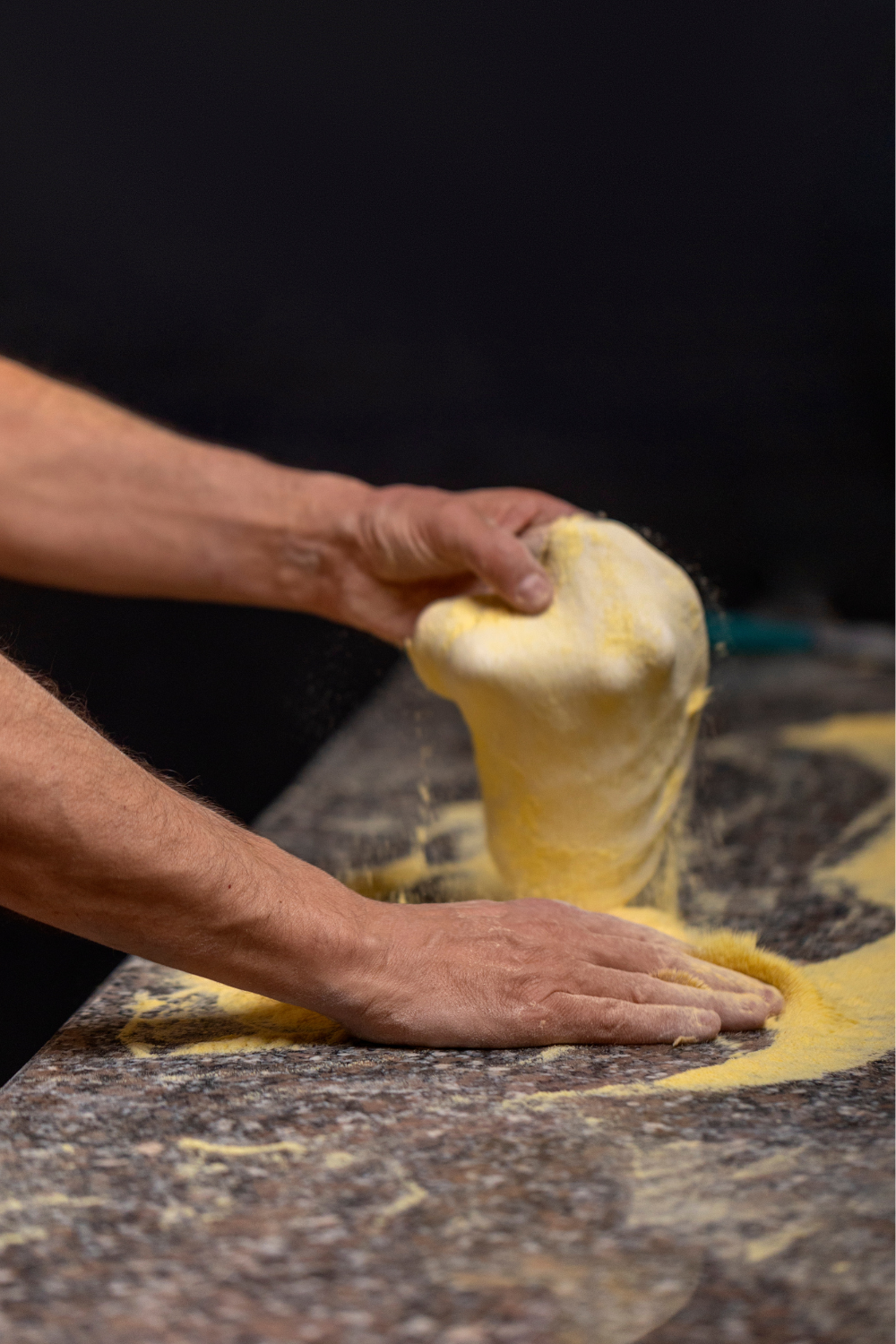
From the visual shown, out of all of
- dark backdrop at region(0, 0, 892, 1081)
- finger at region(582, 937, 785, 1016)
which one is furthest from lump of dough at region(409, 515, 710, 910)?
dark backdrop at region(0, 0, 892, 1081)

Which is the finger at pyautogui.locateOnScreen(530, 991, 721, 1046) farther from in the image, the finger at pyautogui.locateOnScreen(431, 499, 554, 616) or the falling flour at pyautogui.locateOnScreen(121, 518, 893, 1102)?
the finger at pyautogui.locateOnScreen(431, 499, 554, 616)

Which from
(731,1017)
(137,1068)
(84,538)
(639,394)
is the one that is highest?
(639,394)

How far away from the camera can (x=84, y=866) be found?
0.79 meters

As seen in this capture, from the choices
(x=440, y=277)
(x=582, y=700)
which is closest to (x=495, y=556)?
(x=582, y=700)

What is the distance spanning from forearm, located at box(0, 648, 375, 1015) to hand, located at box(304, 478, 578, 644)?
0.44 meters

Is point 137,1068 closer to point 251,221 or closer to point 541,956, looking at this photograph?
point 541,956

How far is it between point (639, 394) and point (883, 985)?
209 cm

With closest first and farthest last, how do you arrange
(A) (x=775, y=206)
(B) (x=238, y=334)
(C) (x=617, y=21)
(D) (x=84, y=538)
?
(D) (x=84, y=538) → (B) (x=238, y=334) → (C) (x=617, y=21) → (A) (x=775, y=206)

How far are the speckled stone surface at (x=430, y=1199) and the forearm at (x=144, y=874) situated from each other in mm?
83

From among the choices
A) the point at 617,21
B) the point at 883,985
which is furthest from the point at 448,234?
the point at 883,985

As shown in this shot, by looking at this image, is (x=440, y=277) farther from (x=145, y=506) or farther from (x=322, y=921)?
(x=322, y=921)

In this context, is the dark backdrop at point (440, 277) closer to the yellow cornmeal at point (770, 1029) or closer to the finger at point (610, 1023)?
the yellow cornmeal at point (770, 1029)

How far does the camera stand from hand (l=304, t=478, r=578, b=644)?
120 centimetres

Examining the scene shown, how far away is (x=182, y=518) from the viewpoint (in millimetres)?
1437
